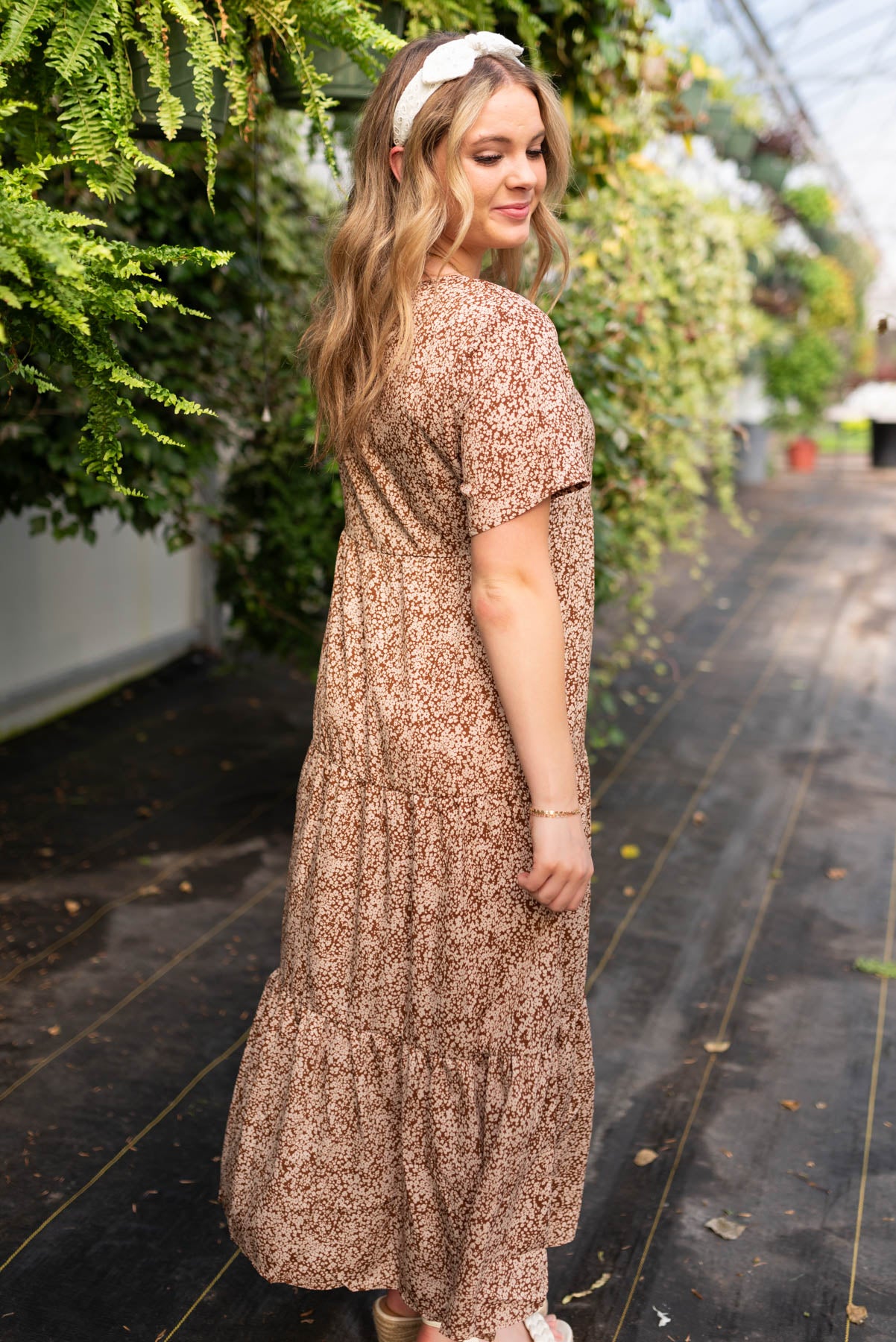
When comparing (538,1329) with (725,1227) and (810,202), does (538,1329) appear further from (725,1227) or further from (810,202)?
(810,202)

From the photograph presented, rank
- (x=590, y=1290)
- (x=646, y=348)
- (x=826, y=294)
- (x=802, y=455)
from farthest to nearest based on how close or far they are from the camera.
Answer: (x=802, y=455) → (x=826, y=294) → (x=646, y=348) → (x=590, y=1290)

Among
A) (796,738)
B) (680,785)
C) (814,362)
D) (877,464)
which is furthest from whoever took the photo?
(877,464)

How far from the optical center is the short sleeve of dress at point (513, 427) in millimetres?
1332

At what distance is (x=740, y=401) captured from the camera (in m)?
14.7

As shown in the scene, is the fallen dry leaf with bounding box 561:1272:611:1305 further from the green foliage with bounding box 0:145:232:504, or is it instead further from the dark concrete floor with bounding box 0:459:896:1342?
the green foliage with bounding box 0:145:232:504

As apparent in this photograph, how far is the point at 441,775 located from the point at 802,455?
1375cm

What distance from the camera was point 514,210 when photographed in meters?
1.39

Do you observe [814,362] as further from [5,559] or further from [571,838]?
[571,838]

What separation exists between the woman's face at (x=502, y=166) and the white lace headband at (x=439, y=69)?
0.03 metres

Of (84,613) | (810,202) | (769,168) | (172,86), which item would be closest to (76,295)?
(172,86)

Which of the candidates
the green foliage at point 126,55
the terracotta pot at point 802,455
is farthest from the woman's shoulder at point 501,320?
the terracotta pot at point 802,455

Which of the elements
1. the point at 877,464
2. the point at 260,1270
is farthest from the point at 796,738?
the point at 877,464

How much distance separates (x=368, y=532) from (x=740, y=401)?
14.0 m

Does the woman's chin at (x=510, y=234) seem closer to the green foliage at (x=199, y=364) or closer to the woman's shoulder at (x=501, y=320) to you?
the woman's shoulder at (x=501, y=320)
